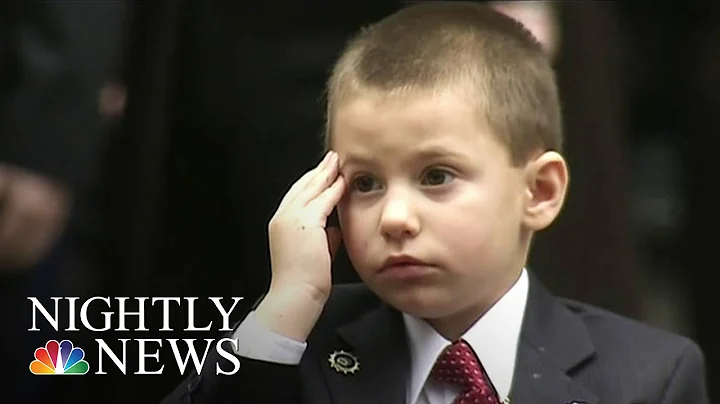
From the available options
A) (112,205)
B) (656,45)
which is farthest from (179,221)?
(656,45)

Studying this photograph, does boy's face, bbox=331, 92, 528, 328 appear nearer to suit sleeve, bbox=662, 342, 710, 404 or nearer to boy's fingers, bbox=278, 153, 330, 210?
boy's fingers, bbox=278, 153, 330, 210

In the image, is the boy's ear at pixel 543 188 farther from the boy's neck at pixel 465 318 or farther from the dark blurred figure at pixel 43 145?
the dark blurred figure at pixel 43 145

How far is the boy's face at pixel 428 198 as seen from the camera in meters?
0.85

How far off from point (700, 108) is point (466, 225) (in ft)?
0.88

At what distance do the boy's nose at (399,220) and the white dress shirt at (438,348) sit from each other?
0.31ft

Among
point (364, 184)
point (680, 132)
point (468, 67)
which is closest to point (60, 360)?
point (364, 184)

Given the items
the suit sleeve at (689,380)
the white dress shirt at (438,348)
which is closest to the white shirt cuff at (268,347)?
the white dress shirt at (438,348)

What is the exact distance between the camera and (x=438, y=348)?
35.9 inches

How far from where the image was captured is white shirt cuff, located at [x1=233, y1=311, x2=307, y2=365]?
0.90m

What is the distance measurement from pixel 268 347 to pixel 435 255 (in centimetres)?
14

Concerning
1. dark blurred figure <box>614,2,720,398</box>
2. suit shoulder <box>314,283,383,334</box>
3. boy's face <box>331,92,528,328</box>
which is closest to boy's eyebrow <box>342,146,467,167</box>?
boy's face <box>331,92,528,328</box>

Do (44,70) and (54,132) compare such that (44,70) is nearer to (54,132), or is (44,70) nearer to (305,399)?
(54,132)

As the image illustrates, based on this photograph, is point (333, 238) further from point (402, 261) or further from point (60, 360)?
point (60, 360)

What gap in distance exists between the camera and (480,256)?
2.86 feet
